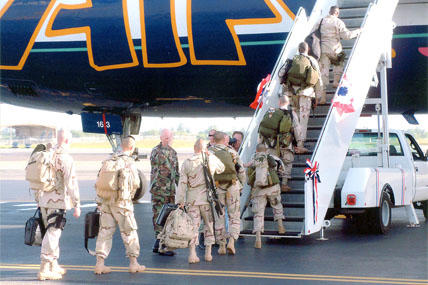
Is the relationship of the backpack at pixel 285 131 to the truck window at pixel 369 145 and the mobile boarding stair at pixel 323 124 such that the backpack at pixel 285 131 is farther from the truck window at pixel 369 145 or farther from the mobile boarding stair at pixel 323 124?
the truck window at pixel 369 145

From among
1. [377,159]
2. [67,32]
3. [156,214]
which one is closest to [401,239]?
[377,159]

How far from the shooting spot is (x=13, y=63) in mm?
14930

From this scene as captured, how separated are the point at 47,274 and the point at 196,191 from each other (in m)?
2.24

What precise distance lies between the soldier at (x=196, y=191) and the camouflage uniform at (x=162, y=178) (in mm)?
831

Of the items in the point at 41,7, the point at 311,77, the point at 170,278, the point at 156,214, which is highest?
the point at 41,7

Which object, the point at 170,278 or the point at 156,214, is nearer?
the point at 170,278

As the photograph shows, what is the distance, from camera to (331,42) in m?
11.9

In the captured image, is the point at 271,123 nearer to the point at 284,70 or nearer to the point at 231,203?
the point at 284,70

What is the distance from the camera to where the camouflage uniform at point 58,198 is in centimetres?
796

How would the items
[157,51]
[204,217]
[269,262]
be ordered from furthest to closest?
[157,51] < [204,217] < [269,262]

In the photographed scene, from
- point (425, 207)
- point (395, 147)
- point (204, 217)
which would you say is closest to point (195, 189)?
point (204, 217)

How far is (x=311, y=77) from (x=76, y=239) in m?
4.85

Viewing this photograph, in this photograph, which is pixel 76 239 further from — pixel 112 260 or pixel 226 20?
pixel 226 20

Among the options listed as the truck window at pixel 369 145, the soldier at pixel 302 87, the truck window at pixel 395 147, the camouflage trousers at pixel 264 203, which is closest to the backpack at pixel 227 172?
the camouflage trousers at pixel 264 203
